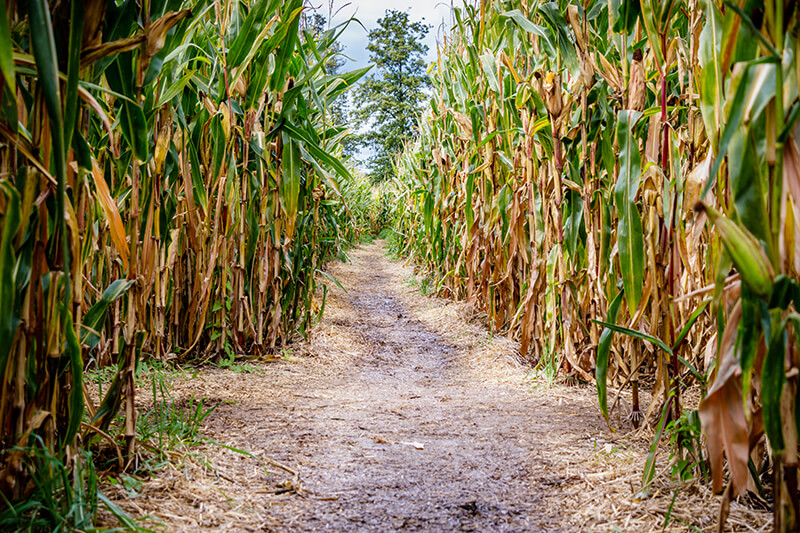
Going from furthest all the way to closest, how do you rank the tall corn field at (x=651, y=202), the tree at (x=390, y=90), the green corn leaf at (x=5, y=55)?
the tree at (x=390, y=90)
the tall corn field at (x=651, y=202)
the green corn leaf at (x=5, y=55)

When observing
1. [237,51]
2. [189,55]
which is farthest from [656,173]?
[189,55]

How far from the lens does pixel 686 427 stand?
130 centimetres

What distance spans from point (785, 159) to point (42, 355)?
1434 mm

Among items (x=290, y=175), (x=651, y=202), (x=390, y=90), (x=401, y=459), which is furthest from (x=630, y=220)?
(x=390, y=90)

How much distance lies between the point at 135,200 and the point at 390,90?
29.1m

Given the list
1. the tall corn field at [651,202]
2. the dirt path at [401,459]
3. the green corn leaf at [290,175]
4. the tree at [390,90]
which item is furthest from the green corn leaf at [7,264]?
the tree at [390,90]

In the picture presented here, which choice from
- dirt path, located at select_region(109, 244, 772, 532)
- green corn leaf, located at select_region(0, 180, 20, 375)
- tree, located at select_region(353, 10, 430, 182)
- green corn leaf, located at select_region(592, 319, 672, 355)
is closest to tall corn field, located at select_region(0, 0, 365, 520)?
green corn leaf, located at select_region(0, 180, 20, 375)

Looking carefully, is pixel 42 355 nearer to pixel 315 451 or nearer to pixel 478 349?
pixel 315 451

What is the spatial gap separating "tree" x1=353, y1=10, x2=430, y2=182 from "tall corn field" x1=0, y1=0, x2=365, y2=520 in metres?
25.0

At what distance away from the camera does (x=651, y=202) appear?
1.71 metres

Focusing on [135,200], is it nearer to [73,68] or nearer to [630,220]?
[73,68]

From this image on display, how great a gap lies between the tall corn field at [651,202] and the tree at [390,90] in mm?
24003

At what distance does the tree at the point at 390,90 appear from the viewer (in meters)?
28.6

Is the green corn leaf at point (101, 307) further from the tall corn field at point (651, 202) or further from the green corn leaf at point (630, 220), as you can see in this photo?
the green corn leaf at point (630, 220)
